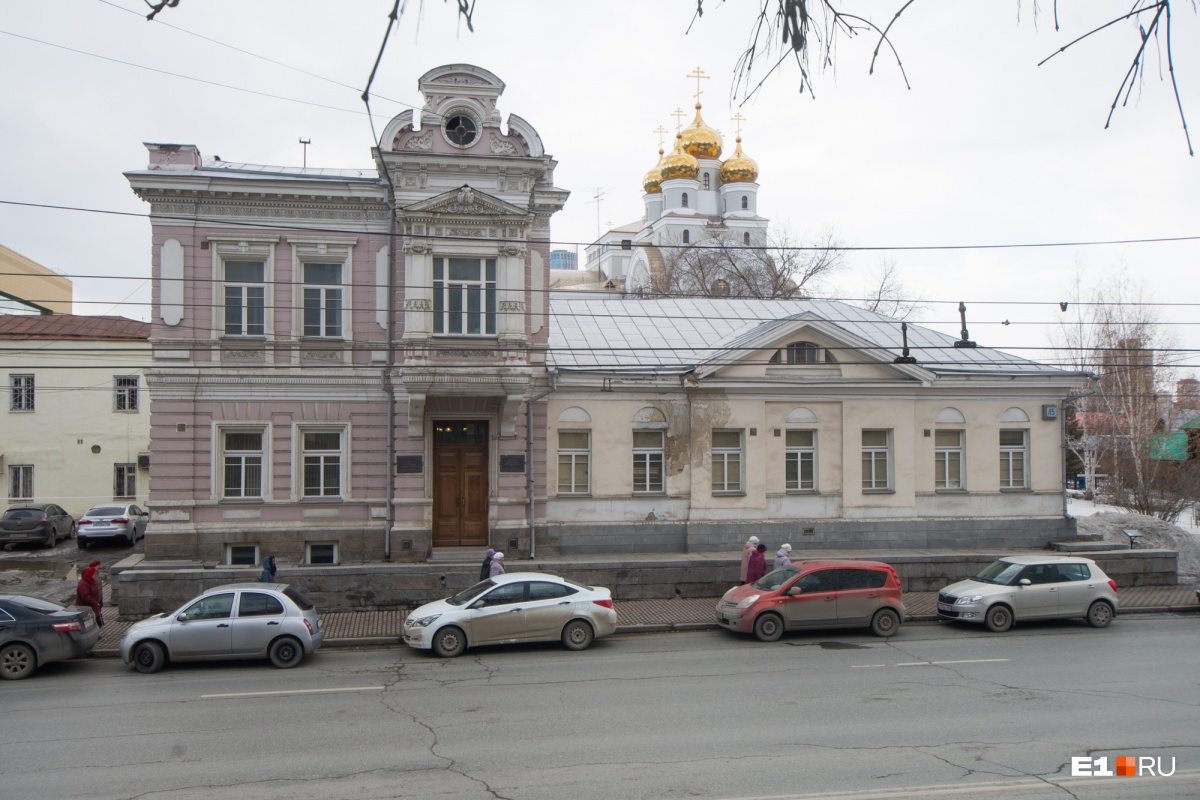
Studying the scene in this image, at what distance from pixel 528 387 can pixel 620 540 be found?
15.3 feet

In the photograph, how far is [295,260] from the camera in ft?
70.4

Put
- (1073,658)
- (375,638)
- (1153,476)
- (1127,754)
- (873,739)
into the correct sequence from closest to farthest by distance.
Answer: (1127,754)
(873,739)
(1073,658)
(375,638)
(1153,476)

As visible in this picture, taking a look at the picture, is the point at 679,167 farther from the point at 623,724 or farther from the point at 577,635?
the point at 623,724

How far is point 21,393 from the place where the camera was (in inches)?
1414

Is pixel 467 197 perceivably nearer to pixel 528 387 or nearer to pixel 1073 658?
pixel 528 387

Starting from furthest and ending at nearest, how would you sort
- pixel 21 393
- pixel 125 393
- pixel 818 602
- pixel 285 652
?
pixel 125 393 < pixel 21 393 < pixel 818 602 < pixel 285 652

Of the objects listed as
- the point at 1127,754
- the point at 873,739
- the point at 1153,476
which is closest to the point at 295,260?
the point at 873,739

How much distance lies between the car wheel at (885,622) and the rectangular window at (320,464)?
1222 centimetres

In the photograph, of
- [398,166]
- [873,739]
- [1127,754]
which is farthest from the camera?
[398,166]

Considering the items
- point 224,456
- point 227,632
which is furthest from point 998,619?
point 224,456

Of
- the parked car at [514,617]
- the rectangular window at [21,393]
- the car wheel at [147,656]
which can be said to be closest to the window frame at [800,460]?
the parked car at [514,617]

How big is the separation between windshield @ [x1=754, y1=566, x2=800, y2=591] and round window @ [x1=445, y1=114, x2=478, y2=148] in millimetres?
11692

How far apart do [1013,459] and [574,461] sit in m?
12.1

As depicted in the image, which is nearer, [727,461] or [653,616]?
[653,616]
